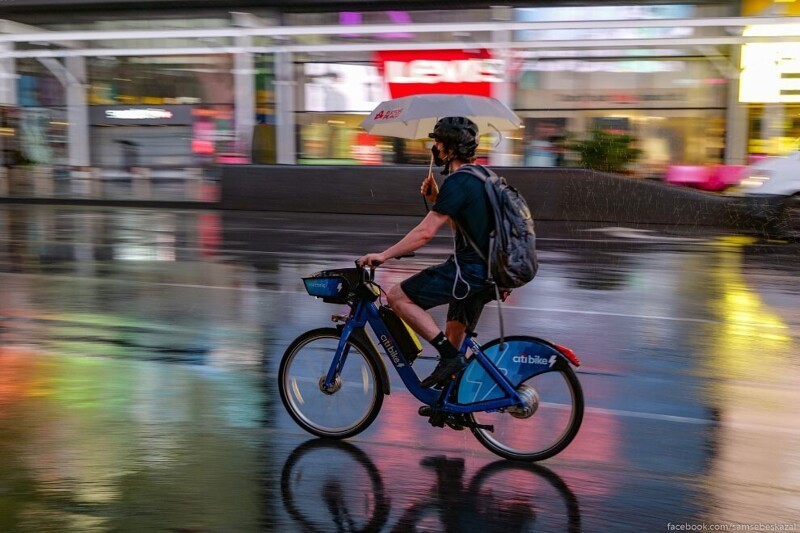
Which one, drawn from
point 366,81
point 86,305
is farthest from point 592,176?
point 86,305

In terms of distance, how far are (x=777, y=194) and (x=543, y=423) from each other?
12.6m

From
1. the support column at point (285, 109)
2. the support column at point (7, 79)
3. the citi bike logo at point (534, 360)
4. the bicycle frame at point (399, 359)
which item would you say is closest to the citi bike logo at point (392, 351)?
the bicycle frame at point (399, 359)

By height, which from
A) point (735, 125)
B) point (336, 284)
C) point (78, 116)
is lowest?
point (336, 284)

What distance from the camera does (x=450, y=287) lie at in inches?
191

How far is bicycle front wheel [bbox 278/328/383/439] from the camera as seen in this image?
5230 mm

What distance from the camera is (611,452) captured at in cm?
509

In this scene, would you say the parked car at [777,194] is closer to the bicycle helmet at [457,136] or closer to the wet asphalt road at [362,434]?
the wet asphalt road at [362,434]

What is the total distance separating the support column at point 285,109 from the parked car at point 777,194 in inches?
579

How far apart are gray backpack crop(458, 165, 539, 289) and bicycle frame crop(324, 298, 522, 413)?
1.64ft

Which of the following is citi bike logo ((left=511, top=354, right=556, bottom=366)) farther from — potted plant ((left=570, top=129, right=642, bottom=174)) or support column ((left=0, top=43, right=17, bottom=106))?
support column ((left=0, top=43, right=17, bottom=106))

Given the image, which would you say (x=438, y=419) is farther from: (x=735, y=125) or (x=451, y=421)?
(x=735, y=125)

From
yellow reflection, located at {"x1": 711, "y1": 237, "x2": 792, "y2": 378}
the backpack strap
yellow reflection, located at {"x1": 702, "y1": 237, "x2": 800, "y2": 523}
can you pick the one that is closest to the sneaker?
the backpack strap

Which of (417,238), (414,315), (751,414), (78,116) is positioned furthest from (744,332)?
(78,116)

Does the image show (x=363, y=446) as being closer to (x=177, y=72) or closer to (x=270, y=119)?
(x=270, y=119)
